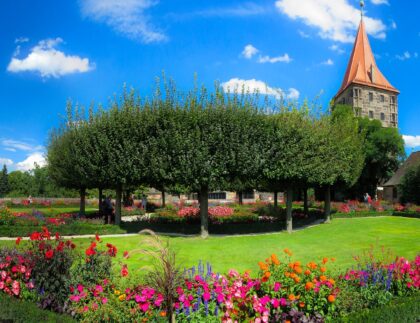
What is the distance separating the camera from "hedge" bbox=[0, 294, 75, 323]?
5.50 metres

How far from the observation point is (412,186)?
114 feet

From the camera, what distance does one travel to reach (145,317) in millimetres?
5375

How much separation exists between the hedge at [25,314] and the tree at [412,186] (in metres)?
35.5

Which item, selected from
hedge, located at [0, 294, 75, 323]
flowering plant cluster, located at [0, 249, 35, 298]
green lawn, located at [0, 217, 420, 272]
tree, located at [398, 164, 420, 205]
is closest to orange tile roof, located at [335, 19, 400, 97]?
tree, located at [398, 164, 420, 205]

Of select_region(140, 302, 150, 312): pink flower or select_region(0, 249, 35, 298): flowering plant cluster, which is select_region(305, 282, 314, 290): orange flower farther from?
select_region(0, 249, 35, 298): flowering plant cluster

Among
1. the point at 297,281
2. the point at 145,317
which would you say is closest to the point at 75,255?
the point at 145,317

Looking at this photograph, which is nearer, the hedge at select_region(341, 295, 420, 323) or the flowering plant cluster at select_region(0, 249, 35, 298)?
the hedge at select_region(341, 295, 420, 323)

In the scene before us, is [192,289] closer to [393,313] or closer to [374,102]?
[393,313]

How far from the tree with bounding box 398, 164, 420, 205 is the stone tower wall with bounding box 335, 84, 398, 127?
35.1m

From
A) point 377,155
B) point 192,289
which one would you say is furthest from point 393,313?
point 377,155

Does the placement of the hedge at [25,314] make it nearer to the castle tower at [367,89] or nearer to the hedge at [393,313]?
the hedge at [393,313]

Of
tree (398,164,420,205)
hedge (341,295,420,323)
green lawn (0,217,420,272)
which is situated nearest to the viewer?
hedge (341,295,420,323)

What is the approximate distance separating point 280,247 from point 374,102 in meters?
65.8

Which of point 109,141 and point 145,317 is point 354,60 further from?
point 145,317
